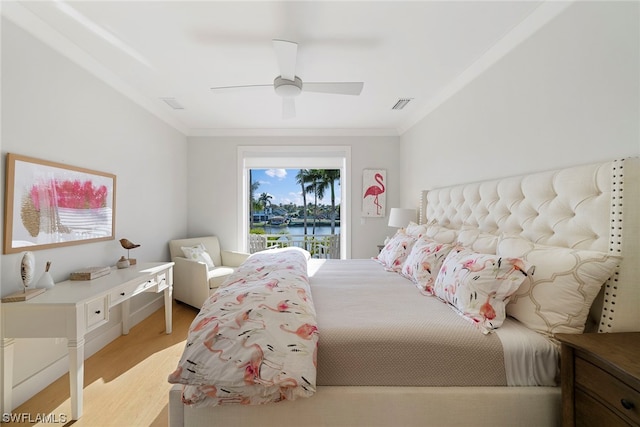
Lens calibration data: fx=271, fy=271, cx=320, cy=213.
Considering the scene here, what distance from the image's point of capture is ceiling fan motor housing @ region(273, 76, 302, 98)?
7.45 feet

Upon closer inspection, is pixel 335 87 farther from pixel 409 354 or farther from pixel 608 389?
pixel 608 389

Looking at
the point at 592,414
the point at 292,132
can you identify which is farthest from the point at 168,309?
the point at 592,414

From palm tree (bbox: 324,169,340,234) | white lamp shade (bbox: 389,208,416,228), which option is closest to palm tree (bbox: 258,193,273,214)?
palm tree (bbox: 324,169,340,234)

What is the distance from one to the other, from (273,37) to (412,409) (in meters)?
2.46

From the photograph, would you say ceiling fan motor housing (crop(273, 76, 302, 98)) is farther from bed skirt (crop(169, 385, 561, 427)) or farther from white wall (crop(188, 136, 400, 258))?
bed skirt (crop(169, 385, 561, 427))

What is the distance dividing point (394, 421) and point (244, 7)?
8.02 ft

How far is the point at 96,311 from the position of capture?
70.2 inches

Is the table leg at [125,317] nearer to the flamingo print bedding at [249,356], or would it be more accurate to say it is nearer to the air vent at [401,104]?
the flamingo print bedding at [249,356]

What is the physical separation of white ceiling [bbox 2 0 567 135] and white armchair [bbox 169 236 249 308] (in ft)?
6.09

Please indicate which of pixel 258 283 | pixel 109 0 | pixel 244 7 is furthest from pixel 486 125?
pixel 109 0

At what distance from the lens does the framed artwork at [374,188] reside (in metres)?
4.29

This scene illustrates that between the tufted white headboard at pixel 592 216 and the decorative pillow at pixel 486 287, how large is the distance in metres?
0.32

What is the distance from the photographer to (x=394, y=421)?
1235mm

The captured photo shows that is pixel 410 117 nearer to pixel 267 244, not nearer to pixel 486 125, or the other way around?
pixel 486 125
